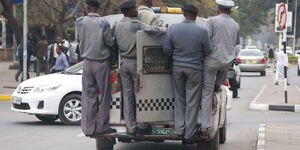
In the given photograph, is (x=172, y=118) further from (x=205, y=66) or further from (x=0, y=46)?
→ (x=0, y=46)


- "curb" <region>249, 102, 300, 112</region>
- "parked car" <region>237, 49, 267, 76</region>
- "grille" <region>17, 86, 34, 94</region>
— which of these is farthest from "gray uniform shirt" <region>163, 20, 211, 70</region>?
"parked car" <region>237, 49, 267, 76</region>

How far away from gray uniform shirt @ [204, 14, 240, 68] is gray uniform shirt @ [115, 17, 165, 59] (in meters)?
0.70

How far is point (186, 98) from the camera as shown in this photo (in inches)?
372

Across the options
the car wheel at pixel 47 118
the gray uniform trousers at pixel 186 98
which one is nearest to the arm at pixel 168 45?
the gray uniform trousers at pixel 186 98

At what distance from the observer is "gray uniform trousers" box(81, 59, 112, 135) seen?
31.5 ft

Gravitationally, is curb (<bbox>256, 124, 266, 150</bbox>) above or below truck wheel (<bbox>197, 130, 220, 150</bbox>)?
below

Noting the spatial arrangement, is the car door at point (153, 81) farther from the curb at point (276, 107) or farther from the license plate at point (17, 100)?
the curb at point (276, 107)

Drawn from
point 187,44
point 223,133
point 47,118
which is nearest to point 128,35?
point 187,44

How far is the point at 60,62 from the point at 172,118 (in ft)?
37.1

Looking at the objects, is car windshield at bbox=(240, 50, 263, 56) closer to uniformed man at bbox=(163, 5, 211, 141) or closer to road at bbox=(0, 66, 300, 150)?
road at bbox=(0, 66, 300, 150)

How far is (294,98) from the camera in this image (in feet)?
Result: 71.0

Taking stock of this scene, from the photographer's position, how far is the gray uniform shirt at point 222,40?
31.2 feet

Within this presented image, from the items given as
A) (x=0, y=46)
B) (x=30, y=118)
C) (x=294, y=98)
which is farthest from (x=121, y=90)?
(x=0, y=46)

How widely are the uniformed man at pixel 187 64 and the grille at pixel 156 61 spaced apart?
13 cm
